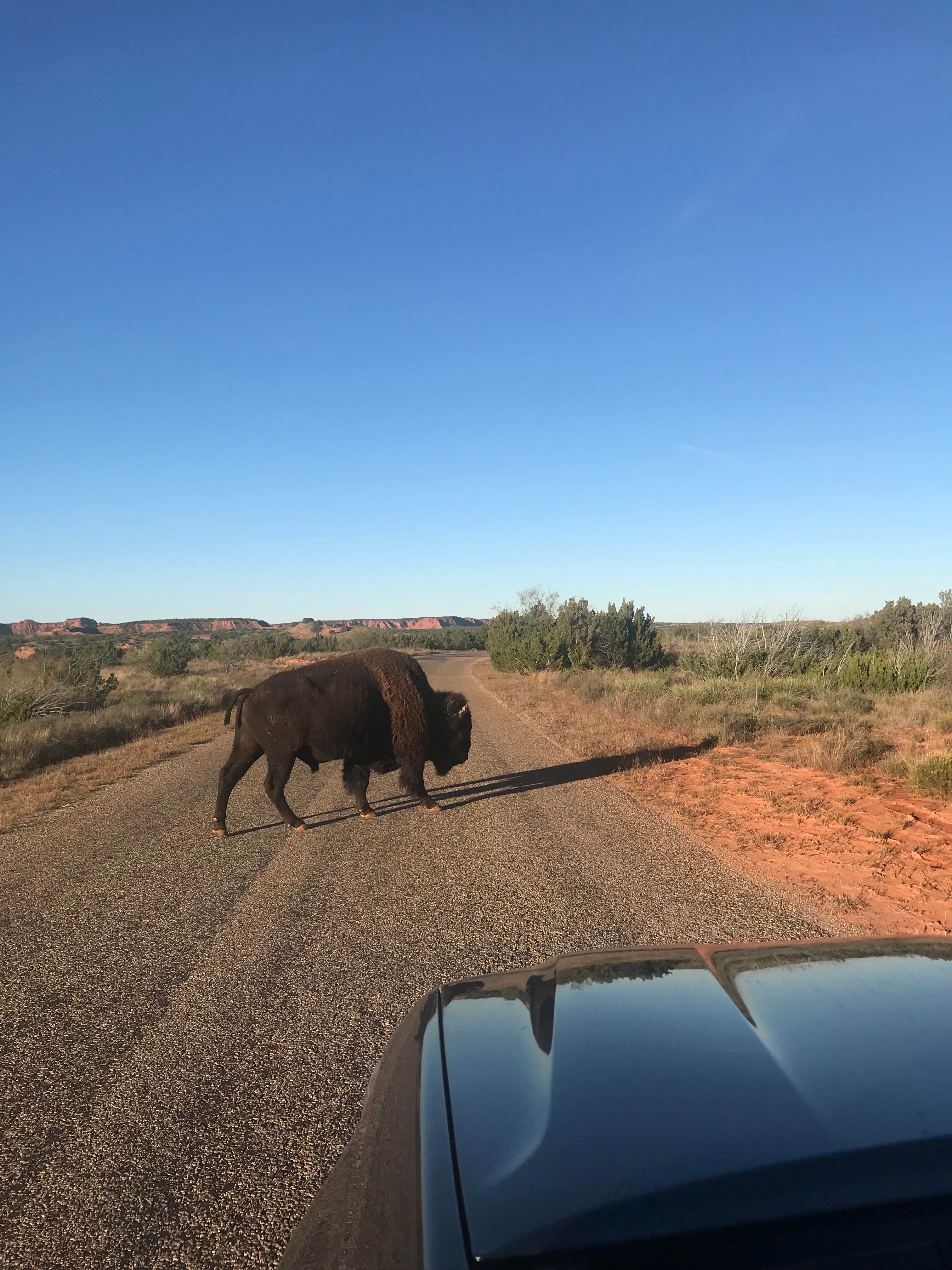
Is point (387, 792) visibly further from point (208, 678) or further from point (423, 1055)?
point (208, 678)

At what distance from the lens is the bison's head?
9.09 metres

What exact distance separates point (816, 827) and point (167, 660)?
32276 mm

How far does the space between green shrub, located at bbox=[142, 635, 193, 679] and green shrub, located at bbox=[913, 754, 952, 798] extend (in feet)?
101

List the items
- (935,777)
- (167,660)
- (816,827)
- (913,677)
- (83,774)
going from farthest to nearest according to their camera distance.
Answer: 1. (167,660)
2. (913,677)
3. (83,774)
4. (935,777)
5. (816,827)

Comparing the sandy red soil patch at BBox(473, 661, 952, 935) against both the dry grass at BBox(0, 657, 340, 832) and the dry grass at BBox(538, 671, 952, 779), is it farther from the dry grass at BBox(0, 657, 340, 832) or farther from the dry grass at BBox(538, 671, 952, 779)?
the dry grass at BBox(0, 657, 340, 832)

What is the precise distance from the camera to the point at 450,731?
30.0 feet

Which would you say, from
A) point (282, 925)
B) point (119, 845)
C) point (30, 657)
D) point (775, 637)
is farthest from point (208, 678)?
point (282, 925)

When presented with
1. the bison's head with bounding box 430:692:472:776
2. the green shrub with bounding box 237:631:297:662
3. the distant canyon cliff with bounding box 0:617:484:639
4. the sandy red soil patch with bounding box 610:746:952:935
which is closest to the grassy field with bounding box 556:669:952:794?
the sandy red soil patch with bounding box 610:746:952:935

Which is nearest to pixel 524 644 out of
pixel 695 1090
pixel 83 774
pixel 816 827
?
pixel 83 774

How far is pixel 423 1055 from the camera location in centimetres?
197

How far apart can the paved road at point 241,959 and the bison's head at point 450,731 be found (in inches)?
24.2

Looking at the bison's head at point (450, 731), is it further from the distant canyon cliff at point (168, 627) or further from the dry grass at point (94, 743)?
the distant canyon cliff at point (168, 627)

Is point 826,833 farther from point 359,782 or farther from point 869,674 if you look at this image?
point 869,674

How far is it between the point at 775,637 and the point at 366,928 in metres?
24.6
